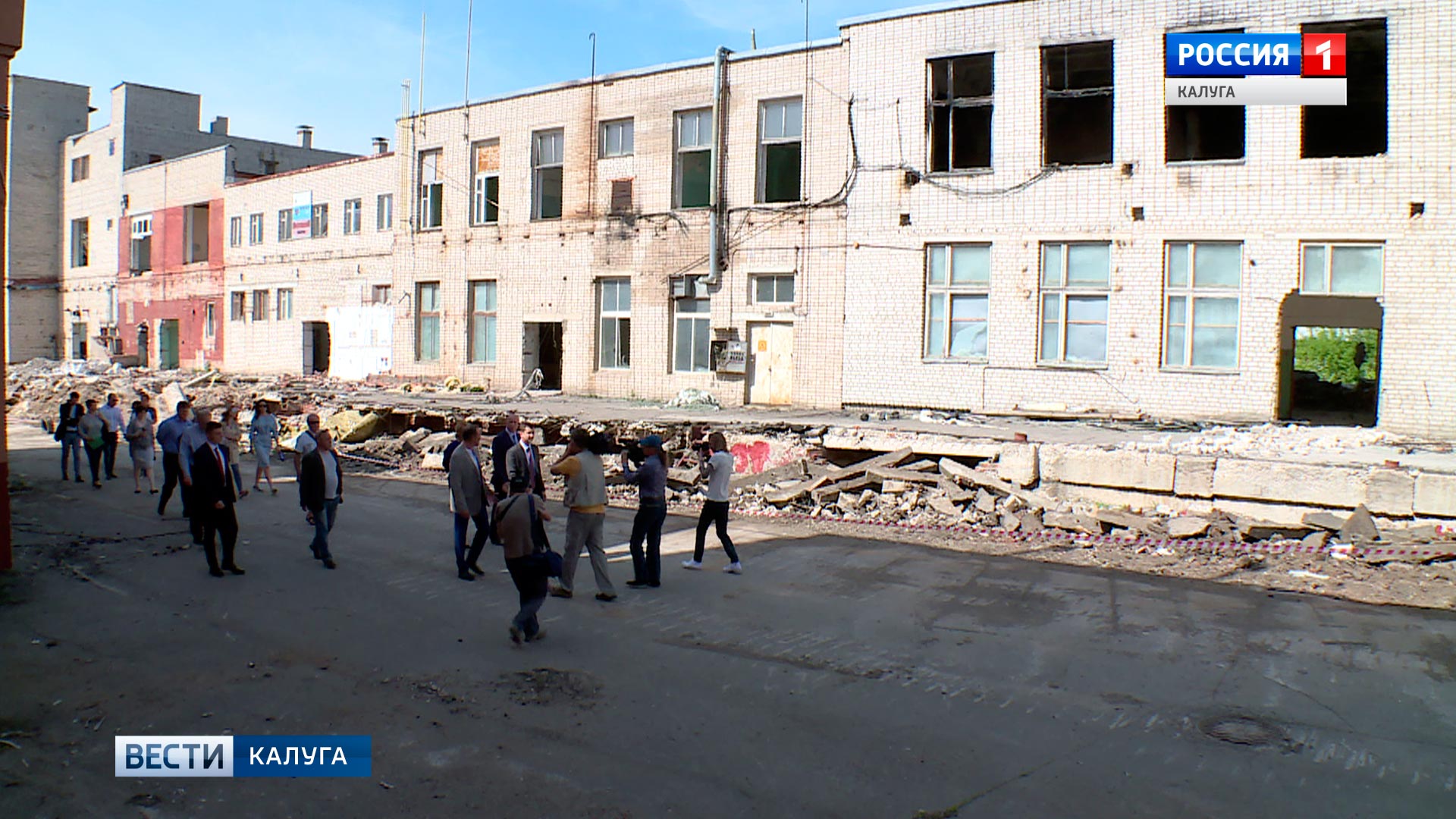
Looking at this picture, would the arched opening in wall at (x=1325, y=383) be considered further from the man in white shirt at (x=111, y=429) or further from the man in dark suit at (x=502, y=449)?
the man in white shirt at (x=111, y=429)

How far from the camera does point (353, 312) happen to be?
29.4m

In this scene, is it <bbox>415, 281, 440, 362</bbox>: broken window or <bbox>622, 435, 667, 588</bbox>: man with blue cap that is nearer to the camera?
<bbox>622, 435, 667, 588</bbox>: man with blue cap

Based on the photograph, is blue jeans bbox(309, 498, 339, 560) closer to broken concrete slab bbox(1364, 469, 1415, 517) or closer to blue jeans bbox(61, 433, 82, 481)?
blue jeans bbox(61, 433, 82, 481)

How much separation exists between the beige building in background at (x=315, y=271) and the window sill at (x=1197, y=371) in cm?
2116

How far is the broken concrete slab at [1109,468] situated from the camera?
41.3 ft

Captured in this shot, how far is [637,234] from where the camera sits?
73.5ft

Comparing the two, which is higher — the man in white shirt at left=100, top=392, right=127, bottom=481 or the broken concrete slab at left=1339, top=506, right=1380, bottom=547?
the man in white shirt at left=100, top=392, right=127, bottom=481

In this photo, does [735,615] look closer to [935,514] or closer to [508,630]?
[508,630]

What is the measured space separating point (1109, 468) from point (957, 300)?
6.10 metres

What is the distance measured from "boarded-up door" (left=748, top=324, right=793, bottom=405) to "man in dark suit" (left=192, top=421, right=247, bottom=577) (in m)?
12.4

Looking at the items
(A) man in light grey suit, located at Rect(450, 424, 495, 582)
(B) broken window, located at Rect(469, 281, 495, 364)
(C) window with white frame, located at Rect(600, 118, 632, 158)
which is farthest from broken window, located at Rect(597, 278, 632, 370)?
(A) man in light grey suit, located at Rect(450, 424, 495, 582)

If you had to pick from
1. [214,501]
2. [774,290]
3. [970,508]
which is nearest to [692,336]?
[774,290]

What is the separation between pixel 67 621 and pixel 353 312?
22797 millimetres

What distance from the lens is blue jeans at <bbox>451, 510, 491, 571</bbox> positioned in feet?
32.0
